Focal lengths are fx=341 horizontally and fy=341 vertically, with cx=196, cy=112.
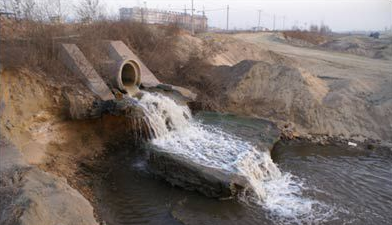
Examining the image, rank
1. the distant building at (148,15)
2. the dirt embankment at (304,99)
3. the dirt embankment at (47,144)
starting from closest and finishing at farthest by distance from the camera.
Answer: the dirt embankment at (47,144) → the dirt embankment at (304,99) → the distant building at (148,15)

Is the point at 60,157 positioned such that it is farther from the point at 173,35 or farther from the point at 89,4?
the point at 173,35

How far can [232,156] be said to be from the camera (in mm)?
7750

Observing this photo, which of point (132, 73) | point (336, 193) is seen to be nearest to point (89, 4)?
point (132, 73)

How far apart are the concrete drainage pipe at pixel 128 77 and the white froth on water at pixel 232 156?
0.79 meters

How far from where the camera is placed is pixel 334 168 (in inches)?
343

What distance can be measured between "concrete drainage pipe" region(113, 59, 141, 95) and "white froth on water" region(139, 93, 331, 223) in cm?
79

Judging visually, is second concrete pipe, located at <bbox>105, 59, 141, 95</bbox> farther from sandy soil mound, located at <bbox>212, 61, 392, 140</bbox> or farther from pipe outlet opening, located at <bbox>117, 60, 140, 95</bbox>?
sandy soil mound, located at <bbox>212, 61, 392, 140</bbox>

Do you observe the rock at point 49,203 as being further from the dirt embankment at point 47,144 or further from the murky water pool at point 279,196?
the murky water pool at point 279,196

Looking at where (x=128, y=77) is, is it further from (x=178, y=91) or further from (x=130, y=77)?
(x=178, y=91)

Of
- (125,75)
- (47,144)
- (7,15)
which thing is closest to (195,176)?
(47,144)

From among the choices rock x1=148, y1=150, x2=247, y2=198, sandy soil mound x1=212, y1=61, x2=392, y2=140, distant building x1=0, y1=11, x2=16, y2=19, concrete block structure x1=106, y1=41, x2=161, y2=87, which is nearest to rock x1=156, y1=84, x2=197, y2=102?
concrete block structure x1=106, y1=41, x2=161, y2=87

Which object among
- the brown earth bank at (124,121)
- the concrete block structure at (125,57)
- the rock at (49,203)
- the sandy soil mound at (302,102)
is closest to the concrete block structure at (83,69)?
the brown earth bank at (124,121)

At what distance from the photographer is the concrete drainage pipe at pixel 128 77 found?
10133mm

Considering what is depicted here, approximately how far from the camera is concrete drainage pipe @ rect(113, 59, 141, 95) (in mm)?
10133
